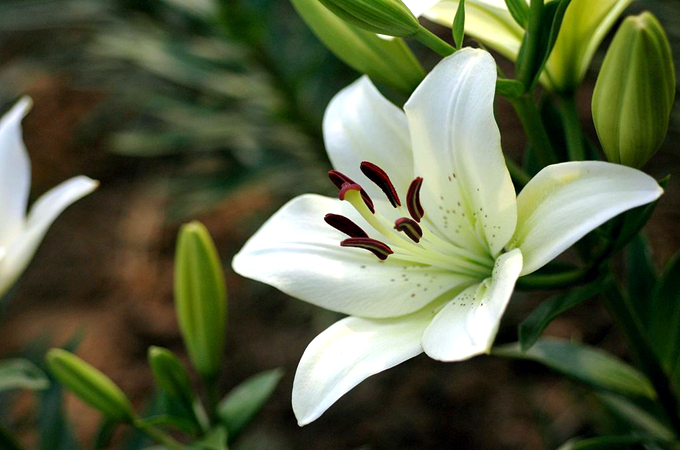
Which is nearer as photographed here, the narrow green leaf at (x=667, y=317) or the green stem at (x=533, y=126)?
the green stem at (x=533, y=126)

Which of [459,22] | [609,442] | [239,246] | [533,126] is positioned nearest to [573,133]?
[533,126]

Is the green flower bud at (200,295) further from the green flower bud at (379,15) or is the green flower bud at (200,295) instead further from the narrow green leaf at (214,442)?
the green flower bud at (379,15)

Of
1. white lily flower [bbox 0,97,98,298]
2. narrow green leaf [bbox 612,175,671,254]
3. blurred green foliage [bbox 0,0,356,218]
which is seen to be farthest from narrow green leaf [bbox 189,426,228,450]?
blurred green foliage [bbox 0,0,356,218]

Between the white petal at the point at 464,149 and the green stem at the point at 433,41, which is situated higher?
the green stem at the point at 433,41

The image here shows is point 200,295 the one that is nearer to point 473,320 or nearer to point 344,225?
point 344,225

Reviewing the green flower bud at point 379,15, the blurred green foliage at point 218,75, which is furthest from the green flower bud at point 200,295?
the blurred green foliage at point 218,75

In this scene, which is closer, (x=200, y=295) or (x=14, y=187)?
(x=200, y=295)
